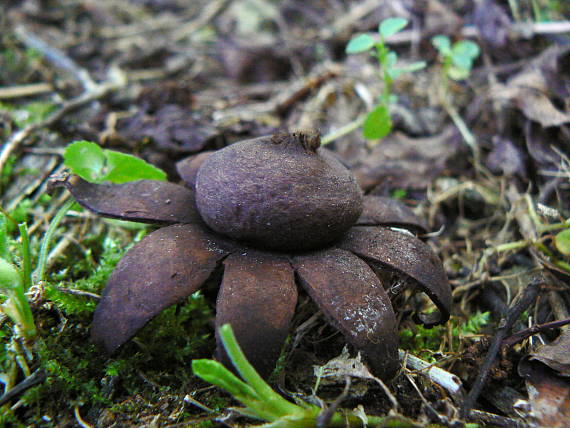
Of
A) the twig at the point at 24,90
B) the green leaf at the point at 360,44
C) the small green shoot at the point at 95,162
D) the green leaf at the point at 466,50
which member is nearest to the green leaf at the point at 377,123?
the green leaf at the point at 360,44

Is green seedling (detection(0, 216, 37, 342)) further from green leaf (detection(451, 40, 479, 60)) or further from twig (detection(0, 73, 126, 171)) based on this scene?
green leaf (detection(451, 40, 479, 60))

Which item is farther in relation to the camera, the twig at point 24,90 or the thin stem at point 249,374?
the twig at point 24,90

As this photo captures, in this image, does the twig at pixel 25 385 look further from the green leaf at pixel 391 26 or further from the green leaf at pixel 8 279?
the green leaf at pixel 391 26

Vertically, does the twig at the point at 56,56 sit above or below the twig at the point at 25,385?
above

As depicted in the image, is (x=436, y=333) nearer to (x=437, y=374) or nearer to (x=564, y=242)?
(x=437, y=374)

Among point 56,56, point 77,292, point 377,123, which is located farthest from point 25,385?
point 56,56

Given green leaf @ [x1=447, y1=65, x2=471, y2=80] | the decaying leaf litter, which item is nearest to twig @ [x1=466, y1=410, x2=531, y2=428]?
the decaying leaf litter

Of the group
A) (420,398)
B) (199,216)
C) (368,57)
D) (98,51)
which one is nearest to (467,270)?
(420,398)
